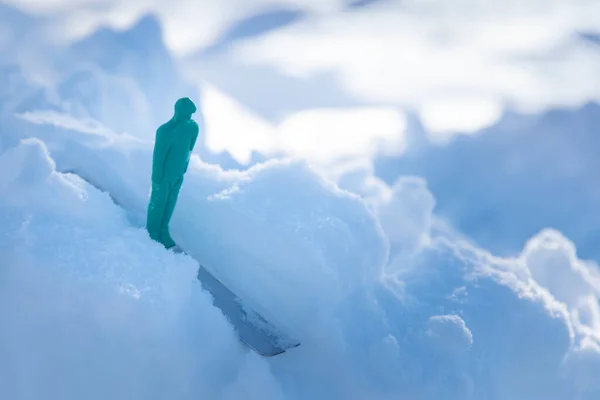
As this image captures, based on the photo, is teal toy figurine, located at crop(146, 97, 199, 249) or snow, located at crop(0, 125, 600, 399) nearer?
snow, located at crop(0, 125, 600, 399)

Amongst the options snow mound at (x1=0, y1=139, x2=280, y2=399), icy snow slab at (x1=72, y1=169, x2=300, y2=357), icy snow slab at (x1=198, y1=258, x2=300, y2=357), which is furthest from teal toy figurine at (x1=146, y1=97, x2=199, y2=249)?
icy snow slab at (x1=198, y1=258, x2=300, y2=357)

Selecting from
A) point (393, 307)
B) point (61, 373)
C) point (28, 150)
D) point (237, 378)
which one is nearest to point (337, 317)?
point (393, 307)

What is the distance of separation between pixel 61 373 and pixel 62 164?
477 centimetres

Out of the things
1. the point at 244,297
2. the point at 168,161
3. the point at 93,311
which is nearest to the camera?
the point at 93,311

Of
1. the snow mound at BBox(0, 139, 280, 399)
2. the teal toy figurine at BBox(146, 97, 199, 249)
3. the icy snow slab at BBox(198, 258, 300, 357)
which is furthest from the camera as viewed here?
the teal toy figurine at BBox(146, 97, 199, 249)

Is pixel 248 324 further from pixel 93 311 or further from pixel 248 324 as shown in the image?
pixel 93 311

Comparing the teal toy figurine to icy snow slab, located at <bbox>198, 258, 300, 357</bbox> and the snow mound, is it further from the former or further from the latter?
icy snow slab, located at <bbox>198, 258, 300, 357</bbox>

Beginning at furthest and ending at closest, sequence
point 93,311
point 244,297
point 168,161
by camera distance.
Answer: point 244,297, point 168,161, point 93,311

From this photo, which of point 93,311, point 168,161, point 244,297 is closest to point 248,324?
point 244,297

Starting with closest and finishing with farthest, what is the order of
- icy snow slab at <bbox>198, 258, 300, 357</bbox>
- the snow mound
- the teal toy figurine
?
the snow mound, icy snow slab at <bbox>198, 258, 300, 357</bbox>, the teal toy figurine

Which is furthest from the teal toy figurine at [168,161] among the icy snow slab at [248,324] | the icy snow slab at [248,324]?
the icy snow slab at [248,324]

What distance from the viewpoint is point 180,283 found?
659 cm

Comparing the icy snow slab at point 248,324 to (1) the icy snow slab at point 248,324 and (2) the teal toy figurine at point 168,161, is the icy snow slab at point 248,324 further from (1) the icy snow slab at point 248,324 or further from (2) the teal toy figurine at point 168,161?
(2) the teal toy figurine at point 168,161

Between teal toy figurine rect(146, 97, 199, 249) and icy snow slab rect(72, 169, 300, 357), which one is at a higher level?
teal toy figurine rect(146, 97, 199, 249)
